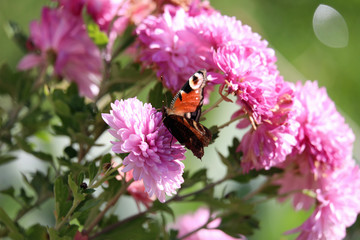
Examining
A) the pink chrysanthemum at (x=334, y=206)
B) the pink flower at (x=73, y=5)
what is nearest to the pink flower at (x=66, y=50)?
the pink flower at (x=73, y=5)

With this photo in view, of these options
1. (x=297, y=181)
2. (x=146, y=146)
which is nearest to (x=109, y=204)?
(x=146, y=146)

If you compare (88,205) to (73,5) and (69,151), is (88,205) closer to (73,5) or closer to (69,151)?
(69,151)

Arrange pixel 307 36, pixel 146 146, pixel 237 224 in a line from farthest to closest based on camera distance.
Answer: pixel 307 36 < pixel 237 224 < pixel 146 146

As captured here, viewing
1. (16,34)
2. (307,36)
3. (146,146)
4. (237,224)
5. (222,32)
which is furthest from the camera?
(307,36)

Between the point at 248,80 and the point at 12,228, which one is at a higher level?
the point at 248,80

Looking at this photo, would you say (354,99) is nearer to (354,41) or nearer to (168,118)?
(354,41)
